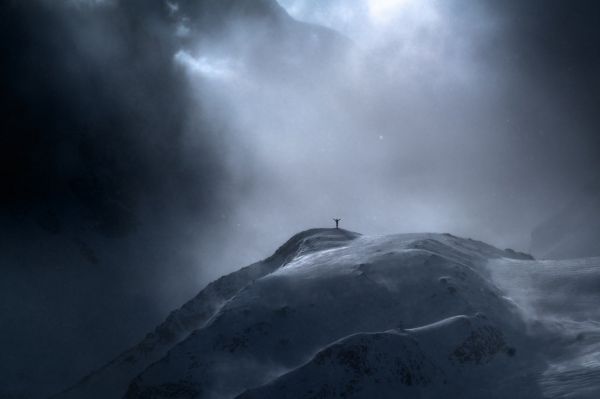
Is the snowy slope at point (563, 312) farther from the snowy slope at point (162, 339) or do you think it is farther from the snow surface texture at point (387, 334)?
the snowy slope at point (162, 339)

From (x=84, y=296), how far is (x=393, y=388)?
135m

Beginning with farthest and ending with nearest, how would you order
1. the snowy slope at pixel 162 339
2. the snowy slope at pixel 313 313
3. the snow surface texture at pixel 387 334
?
1. the snowy slope at pixel 162 339
2. the snowy slope at pixel 313 313
3. the snow surface texture at pixel 387 334

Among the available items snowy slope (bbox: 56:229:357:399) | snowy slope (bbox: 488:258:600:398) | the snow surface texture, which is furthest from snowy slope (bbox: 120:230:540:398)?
snowy slope (bbox: 56:229:357:399)

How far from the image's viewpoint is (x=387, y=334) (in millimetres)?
31547

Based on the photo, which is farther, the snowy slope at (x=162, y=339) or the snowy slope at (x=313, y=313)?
the snowy slope at (x=162, y=339)

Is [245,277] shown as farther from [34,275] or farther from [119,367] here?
[34,275]

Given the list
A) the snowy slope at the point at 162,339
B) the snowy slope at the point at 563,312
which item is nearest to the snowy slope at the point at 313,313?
the snowy slope at the point at 563,312

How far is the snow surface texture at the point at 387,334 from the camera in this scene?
29234mm

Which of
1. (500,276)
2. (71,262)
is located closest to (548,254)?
(500,276)

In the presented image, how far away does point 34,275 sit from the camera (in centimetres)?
14575

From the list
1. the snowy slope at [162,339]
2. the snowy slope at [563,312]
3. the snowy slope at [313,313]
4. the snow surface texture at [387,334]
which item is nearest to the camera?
the snowy slope at [563,312]

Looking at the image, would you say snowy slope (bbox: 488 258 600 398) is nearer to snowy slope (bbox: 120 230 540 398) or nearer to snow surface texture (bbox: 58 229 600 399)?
snow surface texture (bbox: 58 229 600 399)

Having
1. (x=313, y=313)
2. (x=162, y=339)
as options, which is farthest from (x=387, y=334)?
(x=162, y=339)

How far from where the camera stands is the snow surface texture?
95.9 ft
